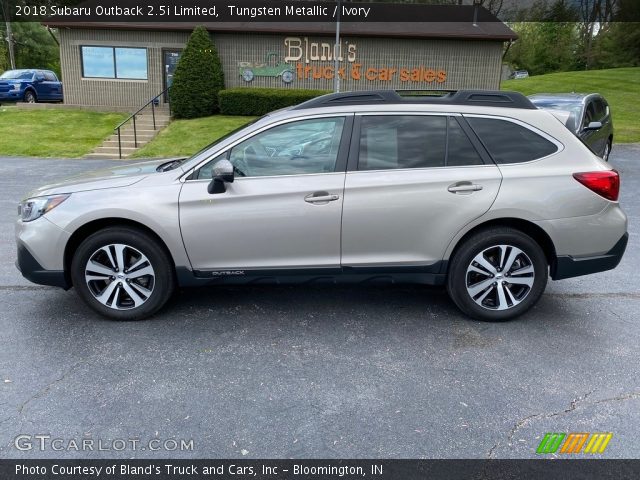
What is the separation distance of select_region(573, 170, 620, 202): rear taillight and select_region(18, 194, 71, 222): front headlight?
3.97 m

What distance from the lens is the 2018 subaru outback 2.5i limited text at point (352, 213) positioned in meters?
4.06

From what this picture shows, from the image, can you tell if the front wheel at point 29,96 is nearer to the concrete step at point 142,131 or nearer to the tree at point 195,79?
the concrete step at point 142,131

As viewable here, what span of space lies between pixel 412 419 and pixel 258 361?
115 cm

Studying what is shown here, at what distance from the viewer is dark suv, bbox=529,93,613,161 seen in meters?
9.35

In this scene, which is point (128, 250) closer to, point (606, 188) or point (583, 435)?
point (583, 435)

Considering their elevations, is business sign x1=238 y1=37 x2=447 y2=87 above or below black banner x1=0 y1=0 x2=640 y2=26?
below

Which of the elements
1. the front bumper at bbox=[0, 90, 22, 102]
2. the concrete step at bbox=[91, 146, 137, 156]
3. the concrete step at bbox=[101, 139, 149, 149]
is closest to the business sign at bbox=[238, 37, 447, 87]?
the concrete step at bbox=[101, 139, 149, 149]

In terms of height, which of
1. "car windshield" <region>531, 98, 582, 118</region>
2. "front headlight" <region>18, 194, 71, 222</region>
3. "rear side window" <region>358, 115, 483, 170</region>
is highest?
"rear side window" <region>358, 115, 483, 170</region>

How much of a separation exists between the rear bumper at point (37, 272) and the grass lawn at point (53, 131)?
1306cm

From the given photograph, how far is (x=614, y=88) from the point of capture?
29.9 m

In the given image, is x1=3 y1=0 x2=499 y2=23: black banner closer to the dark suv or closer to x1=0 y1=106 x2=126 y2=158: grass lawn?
x1=0 y1=106 x2=126 y2=158: grass lawn

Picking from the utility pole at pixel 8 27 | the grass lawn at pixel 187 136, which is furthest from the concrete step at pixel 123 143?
the utility pole at pixel 8 27

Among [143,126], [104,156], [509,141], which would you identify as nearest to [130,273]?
[509,141]

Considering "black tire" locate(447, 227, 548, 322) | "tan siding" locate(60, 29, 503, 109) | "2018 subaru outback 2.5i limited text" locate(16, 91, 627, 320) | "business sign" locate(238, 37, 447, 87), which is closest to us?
"2018 subaru outback 2.5i limited text" locate(16, 91, 627, 320)
